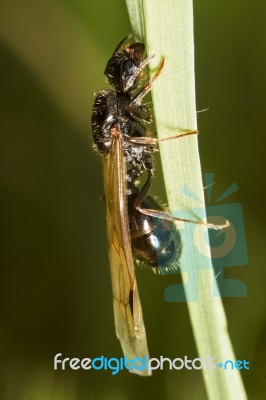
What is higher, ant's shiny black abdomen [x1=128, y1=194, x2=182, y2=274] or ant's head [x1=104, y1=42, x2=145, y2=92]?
ant's head [x1=104, y1=42, x2=145, y2=92]

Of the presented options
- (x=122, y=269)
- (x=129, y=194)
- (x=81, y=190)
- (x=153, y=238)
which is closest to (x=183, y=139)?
(x=122, y=269)

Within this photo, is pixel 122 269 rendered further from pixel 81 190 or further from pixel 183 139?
pixel 81 190

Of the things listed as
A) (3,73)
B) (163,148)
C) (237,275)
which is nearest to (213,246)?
(237,275)

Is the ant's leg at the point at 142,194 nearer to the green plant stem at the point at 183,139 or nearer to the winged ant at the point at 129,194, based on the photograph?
the winged ant at the point at 129,194

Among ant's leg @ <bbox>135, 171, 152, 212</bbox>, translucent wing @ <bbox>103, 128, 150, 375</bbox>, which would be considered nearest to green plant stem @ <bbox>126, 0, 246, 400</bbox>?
translucent wing @ <bbox>103, 128, 150, 375</bbox>

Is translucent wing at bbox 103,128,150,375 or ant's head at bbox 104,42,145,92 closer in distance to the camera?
translucent wing at bbox 103,128,150,375

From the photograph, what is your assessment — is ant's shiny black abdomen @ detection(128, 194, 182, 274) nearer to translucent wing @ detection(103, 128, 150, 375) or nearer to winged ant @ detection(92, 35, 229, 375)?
winged ant @ detection(92, 35, 229, 375)
